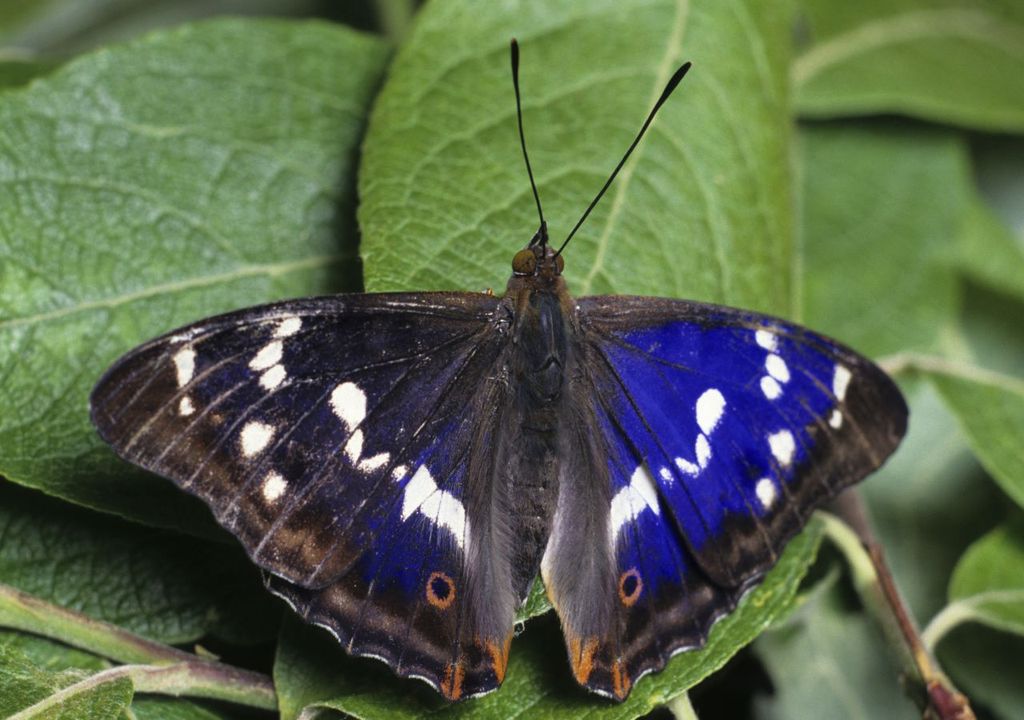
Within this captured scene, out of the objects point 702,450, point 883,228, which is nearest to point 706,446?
point 702,450

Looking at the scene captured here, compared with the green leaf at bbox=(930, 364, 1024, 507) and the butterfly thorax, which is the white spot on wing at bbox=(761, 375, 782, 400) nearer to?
the butterfly thorax

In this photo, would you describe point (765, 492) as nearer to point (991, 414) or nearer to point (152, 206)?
point (991, 414)

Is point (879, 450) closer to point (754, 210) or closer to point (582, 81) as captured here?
point (754, 210)

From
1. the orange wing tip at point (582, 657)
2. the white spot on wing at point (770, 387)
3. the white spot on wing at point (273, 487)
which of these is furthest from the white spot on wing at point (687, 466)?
the white spot on wing at point (273, 487)

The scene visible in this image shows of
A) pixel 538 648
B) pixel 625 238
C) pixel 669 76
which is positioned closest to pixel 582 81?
pixel 669 76

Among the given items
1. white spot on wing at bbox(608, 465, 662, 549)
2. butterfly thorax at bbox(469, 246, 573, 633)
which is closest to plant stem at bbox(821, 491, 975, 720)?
white spot on wing at bbox(608, 465, 662, 549)

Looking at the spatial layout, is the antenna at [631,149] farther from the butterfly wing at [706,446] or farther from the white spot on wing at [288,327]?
the white spot on wing at [288,327]

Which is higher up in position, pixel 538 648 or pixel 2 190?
pixel 2 190
